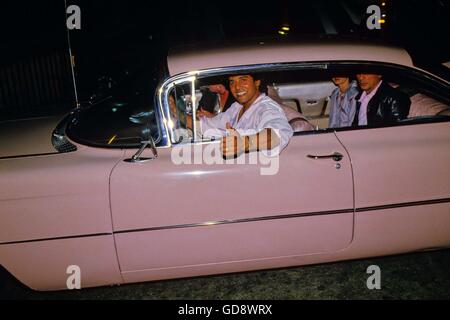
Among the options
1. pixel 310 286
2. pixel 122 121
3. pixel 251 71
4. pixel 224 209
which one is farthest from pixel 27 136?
pixel 310 286

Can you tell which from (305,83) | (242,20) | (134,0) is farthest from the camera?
(134,0)

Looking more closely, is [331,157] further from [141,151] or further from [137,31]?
[137,31]

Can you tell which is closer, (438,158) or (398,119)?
(438,158)

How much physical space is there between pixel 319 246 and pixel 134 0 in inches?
438

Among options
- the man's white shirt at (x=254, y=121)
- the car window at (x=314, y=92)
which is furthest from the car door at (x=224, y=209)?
the car window at (x=314, y=92)

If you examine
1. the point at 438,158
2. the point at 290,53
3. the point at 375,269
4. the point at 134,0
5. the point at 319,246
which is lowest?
the point at 375,269

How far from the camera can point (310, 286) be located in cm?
302

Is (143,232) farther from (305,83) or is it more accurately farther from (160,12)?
(160,12)

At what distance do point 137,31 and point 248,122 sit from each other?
8478 mm

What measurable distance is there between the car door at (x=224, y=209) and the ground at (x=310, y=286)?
44 centimetres
